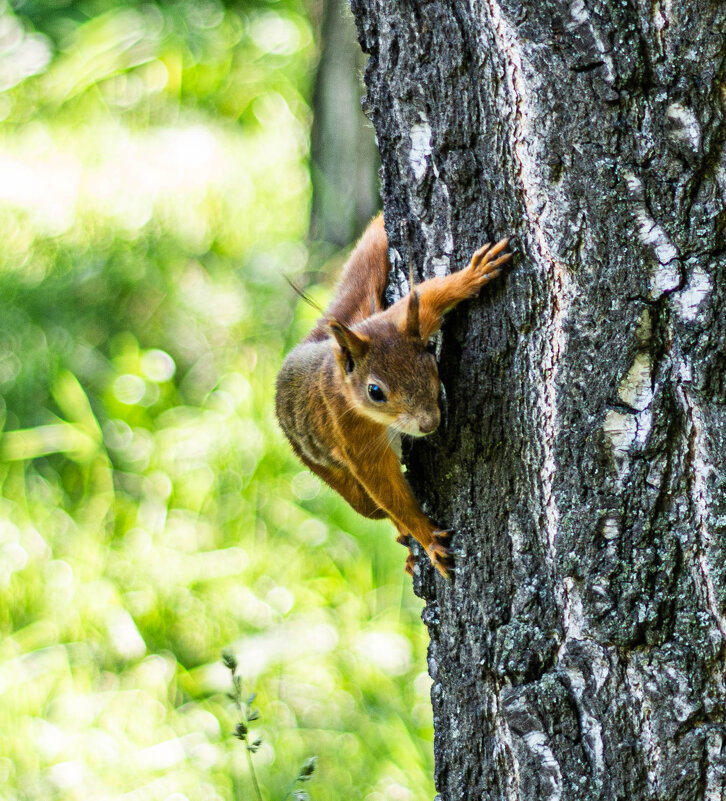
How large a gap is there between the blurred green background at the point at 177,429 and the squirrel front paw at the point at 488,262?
1292mm

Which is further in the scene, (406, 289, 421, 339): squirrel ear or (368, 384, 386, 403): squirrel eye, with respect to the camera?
(368, 384, 386, 403): squirrel eye

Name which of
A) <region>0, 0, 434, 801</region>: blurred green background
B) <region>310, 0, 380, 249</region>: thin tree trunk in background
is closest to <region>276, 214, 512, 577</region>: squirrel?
<region>0, 0, 434, 801</region>: blurred green background

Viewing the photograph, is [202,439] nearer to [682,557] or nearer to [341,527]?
[341,527]

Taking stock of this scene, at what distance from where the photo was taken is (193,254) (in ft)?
13.5

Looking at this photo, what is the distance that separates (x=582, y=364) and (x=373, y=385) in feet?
1.60

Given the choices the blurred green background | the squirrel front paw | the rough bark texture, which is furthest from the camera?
the blurred green background

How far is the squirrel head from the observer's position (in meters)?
1.48

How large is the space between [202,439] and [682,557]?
95.9 inches

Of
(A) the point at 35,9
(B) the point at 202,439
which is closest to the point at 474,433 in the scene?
(B) the point at 202,439

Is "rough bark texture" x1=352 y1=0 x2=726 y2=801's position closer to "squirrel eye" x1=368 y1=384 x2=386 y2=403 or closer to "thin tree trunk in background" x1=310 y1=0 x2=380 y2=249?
"squirrel eye" x1=368 y1=384 x2=386 y2=403

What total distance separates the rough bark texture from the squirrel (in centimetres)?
6

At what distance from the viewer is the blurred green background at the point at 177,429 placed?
2.43 metres

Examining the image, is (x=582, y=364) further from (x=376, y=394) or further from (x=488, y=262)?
(x=376, y=394)

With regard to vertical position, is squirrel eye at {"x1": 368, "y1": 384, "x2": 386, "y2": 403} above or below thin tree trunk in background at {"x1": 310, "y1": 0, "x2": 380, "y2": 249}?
below
